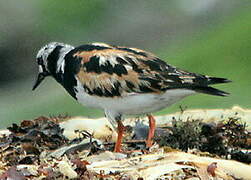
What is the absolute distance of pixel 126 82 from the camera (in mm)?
7992

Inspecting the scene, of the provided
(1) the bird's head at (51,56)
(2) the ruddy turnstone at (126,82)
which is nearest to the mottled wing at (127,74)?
(2) the ruddy turnstone at (126,82)

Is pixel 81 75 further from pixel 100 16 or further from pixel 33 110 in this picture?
pixel 100 16

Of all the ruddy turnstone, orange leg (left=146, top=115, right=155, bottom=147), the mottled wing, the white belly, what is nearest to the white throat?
the ruddy turnstone

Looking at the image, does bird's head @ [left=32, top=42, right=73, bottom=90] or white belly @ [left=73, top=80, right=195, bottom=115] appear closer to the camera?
white belly @ [left=73, top=80, right=195, bottom=115]

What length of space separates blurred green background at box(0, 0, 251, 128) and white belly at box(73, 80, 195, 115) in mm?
12057

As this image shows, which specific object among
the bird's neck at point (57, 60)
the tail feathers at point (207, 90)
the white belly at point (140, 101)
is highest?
the bird's neck at point (57, 60)

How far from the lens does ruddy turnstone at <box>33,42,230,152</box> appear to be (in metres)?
7.91

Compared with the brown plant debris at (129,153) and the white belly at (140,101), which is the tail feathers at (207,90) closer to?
the white belly at (140,101)

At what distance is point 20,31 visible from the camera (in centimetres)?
2800

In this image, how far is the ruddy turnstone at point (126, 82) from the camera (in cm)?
791

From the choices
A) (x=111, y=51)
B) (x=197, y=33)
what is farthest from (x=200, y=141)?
(x=197, y=33)

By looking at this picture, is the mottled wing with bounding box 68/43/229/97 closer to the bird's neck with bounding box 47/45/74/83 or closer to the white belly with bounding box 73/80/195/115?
the white belly with bounding box 73/80/195/115

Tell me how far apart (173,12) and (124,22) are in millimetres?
2237

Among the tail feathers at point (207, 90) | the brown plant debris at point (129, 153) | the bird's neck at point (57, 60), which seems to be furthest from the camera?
the bird's neck at point (57, 60)
